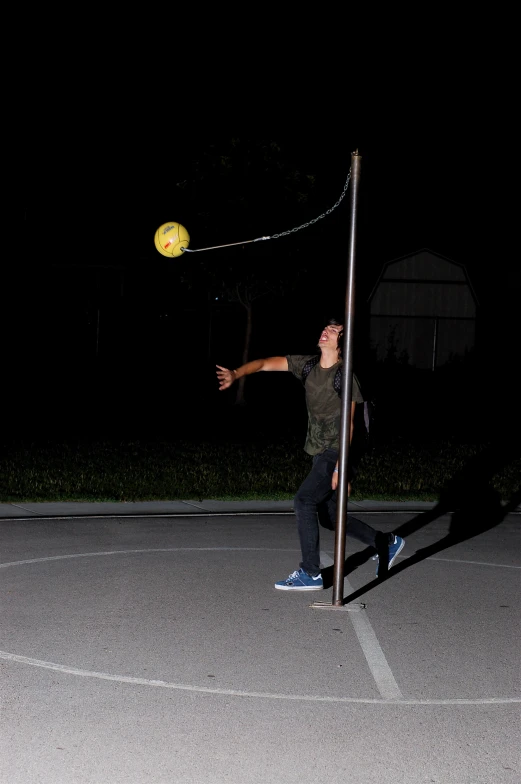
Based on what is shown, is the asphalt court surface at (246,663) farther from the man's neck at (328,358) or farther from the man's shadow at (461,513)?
the man's neck at (328,358)

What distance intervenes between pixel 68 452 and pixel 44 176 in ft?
88.4

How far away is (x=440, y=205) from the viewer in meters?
50.7

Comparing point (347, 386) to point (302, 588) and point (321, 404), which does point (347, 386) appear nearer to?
point (321, 404)

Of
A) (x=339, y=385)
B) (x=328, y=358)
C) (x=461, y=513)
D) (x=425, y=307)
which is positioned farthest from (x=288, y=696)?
(x=425, y=307)

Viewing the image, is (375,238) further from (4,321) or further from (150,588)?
(150,588)

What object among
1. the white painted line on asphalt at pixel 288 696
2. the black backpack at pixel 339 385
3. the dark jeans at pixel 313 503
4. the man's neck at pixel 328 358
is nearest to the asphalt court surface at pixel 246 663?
the white painted line on asphalt at pixel 288 696

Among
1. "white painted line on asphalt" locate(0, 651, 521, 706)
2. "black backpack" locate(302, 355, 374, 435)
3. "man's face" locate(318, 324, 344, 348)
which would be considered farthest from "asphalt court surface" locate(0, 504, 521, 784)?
"man's face" locate(318, 324, 344, 348)

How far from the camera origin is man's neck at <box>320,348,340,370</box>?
353 inches

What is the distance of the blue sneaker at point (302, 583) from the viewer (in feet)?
30.3

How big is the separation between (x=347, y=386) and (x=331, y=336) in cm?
59

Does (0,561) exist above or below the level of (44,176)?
below

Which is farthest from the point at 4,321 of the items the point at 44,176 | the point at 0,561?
the point at 0,561

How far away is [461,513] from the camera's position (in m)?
13.8

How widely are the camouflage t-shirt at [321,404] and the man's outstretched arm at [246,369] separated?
8cm
